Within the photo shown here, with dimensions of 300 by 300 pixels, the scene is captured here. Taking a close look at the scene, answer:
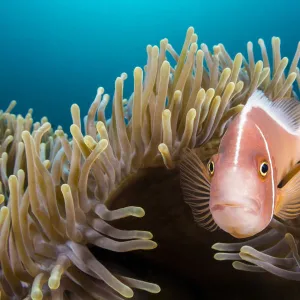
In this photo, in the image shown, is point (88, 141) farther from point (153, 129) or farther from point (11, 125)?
point (11, 125)

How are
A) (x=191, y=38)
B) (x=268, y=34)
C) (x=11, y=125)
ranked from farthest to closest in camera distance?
(x=268, y=34)
(x=11, y=125)
(x=191, y=38)

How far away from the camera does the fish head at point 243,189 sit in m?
0.52

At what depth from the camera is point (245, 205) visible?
20.3 inches

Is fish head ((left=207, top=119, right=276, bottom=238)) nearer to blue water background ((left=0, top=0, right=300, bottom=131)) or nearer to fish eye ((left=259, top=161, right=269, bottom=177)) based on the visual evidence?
fish eye ((left=259, top=161, right=269, bottom=177))

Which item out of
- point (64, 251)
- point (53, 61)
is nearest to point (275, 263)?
point (64, 251)

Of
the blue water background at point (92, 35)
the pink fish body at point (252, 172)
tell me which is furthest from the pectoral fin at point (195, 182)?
the blue water background at point (92, 35)

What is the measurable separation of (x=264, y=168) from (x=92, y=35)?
9304 mm

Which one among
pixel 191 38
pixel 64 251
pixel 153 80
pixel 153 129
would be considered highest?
pixel 191 38

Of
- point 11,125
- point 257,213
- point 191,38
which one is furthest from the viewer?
point 11,125

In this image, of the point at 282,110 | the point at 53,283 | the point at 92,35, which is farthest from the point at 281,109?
the point at 92,35

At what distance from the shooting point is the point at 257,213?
528 millimetres

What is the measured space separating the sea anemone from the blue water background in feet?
20.3

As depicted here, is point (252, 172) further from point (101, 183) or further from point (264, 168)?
point (101, 183)

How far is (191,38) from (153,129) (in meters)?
0.33
